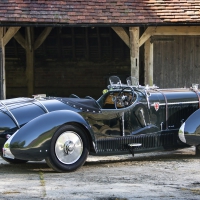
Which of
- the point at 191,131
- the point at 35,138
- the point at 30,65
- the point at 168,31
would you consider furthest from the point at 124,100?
the point at 30,65

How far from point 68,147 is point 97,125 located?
813 millimetres

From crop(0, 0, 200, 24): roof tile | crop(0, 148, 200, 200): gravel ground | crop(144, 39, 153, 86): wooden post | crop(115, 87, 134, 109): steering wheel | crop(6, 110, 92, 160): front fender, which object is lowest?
crop(0, 148, 200, 200): gravel ground

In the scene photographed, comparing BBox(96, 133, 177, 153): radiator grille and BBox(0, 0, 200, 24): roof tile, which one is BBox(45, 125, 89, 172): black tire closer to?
BBox(96, 133, 177, 153): radiator grille

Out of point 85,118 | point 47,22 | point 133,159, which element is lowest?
point 133,159

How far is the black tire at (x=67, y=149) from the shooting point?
7836mm

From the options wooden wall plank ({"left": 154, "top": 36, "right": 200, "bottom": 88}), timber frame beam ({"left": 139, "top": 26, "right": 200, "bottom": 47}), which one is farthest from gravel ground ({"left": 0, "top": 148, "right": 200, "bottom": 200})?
wooden wall plank ({"left": 154, "top": 36, "right": 200, "bottom": 88})

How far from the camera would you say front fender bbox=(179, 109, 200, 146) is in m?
9.16

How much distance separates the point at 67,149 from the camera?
791cm

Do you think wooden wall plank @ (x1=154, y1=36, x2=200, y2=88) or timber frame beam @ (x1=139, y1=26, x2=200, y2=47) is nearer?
timber frame beam @ (x1=139, y1=26, x2=200, y2=47)

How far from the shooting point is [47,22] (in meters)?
15.5

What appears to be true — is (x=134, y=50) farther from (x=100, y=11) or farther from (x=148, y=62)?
(x=100, y=11)

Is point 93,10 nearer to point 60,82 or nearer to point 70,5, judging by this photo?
point 70,5

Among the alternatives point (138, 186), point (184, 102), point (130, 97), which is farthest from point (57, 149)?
point (184, 102)

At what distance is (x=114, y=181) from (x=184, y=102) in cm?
298
